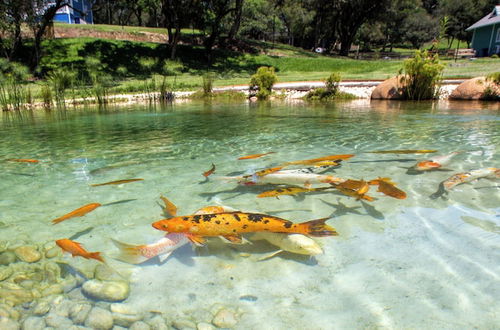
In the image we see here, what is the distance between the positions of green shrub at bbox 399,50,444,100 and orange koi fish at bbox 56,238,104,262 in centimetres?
1339

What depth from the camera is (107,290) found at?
5.42 ft

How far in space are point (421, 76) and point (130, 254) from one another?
543 inches

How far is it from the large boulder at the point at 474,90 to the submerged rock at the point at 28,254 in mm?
14861

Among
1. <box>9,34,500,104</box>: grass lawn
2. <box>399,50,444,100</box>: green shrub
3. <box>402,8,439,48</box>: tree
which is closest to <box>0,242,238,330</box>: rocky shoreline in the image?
<box>399,50,444,100</box>: green shrub

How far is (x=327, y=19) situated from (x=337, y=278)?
5151cm

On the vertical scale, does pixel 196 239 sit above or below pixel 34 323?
above

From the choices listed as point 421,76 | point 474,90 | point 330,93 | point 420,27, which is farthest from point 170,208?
point 420,27

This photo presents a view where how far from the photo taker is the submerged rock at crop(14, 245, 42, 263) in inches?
78.2

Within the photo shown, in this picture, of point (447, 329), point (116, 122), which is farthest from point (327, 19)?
point (447, 329)

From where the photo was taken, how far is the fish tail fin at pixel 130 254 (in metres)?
1.90

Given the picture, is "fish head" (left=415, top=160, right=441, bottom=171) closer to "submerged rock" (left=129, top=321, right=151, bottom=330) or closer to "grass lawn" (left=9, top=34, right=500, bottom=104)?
"submerged rock" (left=129, top=321, right=151, bottom=330)

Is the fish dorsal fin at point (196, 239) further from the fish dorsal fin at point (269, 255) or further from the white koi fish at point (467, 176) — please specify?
the white koi fish at point (467, 176)

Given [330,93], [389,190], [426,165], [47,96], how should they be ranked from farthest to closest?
[330,93] < [47,96] < [426,165] < [389,190]

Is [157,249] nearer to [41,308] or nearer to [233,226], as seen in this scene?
[233,226]
